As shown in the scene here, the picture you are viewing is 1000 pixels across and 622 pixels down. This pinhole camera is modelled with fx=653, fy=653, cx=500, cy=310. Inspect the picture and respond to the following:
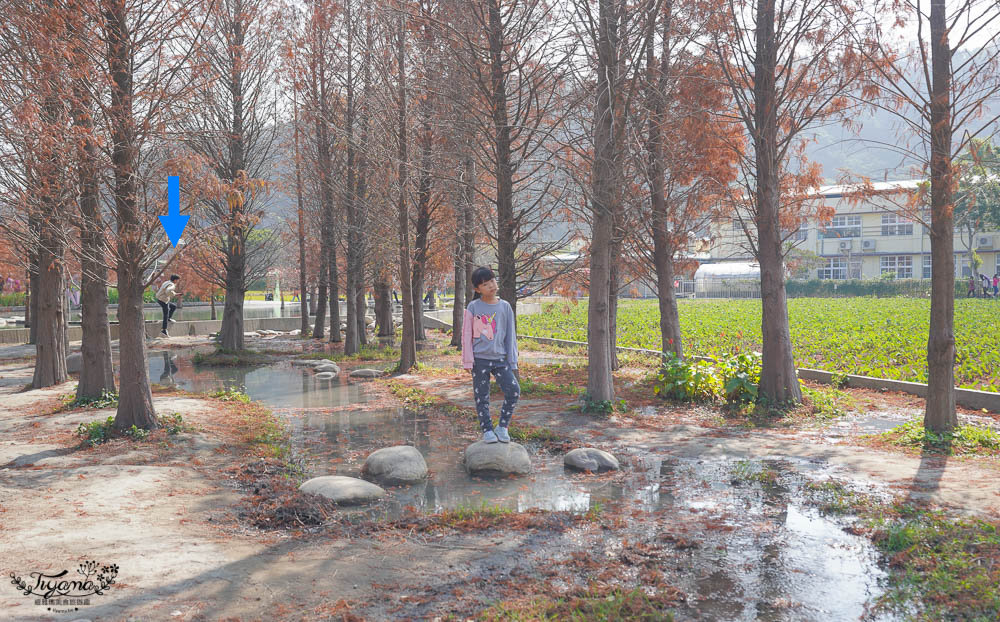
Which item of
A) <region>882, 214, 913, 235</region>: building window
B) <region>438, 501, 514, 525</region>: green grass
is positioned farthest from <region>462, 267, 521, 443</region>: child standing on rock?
<region>882, 214, 913, 235</region>: building window

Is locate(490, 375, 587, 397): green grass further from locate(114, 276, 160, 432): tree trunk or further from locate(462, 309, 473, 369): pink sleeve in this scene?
locate(114, 276, 160, 432): tree trunk

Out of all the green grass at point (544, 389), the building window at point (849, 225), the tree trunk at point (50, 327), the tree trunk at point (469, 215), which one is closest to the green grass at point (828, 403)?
the green grass at point (544, 389)

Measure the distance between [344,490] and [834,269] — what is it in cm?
7943

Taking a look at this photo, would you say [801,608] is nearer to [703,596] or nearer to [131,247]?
[703,596]

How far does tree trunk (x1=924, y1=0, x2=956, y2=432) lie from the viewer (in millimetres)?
7383

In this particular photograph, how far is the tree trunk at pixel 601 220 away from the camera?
9.42m

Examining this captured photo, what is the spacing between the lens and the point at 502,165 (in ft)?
36.7

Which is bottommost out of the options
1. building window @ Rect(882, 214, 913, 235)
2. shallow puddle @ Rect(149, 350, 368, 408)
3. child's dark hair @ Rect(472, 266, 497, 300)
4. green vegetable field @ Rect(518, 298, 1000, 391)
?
shallow puddle @ Rect(149, 350, 368, 408)

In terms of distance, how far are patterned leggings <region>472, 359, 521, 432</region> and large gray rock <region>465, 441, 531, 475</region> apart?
352mm

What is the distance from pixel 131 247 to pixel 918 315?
26431mm

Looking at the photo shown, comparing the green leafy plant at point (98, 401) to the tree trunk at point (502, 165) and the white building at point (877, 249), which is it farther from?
the white building at point (877, 249)

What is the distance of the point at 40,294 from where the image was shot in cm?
1194

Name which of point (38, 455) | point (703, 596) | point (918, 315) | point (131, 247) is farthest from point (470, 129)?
point (918, 315)

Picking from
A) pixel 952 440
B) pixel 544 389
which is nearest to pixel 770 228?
pixel 952 440
